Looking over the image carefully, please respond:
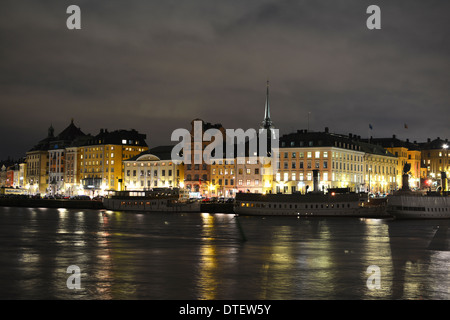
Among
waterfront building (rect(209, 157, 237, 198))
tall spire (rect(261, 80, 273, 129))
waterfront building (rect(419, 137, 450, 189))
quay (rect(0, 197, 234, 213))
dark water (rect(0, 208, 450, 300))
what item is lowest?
dark water (rect(0, 208, 450, 300))

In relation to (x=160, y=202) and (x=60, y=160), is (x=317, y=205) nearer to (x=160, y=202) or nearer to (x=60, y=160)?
(x=160, y=202)

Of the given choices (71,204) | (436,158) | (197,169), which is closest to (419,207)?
(197,169)

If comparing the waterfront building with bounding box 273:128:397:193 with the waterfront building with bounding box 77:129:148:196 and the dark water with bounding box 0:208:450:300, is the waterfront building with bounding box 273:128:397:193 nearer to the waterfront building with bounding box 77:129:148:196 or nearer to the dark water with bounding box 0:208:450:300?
the waterfront building with bounding box 77:129:148:196

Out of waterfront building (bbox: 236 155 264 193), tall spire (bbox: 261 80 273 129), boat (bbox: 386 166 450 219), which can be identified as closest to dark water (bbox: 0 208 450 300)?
boat (bbox: 386 166 450 219)

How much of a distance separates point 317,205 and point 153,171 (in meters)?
66.4

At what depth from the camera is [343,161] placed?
12556cm

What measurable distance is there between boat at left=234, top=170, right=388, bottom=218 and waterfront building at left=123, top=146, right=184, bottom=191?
5133cm

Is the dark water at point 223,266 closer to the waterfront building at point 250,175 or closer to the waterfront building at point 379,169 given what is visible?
the waterfront building at point 250,175

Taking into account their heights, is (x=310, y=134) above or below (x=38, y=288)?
above

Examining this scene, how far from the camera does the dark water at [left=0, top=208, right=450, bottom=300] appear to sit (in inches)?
899
